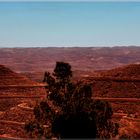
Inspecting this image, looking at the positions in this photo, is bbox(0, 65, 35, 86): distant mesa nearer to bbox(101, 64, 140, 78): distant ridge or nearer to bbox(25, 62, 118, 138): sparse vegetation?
bbox(101, 64, 140, 78): distant ridge

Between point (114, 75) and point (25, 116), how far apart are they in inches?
379

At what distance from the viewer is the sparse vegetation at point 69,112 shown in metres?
18.8

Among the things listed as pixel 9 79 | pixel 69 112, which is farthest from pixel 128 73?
pixel 69 112

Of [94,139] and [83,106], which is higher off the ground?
[83,106]

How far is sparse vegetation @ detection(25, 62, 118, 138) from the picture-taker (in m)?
18.8

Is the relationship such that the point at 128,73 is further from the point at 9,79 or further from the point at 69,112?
the point at 69,112

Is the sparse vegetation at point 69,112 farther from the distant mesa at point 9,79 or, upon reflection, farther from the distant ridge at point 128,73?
the distant mesa at point 9,79

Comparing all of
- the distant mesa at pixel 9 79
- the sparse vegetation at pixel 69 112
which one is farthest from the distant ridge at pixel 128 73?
the sparse vegetation at pixel 69 112

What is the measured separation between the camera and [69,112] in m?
18.8

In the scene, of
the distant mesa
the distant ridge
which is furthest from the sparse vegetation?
the distant mesa

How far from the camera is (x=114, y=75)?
4391cm

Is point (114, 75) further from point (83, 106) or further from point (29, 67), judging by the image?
point (29, 67)

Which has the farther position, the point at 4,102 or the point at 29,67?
the point at 29,67

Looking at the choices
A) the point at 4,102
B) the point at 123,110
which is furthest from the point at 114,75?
the point at 4,102
